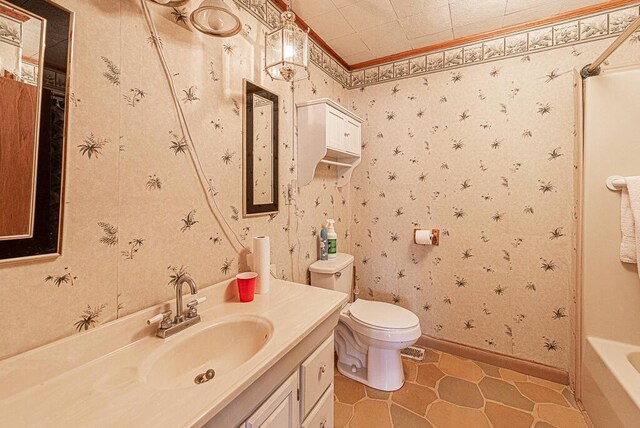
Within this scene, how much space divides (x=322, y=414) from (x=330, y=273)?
2.58ft

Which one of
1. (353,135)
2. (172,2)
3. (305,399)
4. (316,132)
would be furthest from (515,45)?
(305,399)

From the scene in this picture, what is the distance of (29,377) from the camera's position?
0.67 m

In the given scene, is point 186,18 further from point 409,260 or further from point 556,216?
point 556,216

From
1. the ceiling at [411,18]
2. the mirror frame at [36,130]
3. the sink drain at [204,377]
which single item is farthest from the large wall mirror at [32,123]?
the ceiling at [411,18]

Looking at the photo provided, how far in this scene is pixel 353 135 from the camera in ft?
6.66

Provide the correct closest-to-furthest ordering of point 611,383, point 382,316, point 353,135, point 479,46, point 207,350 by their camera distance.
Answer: point 207,350 → point 611,383 → point 382,316 → point 479,46 → point 353,135

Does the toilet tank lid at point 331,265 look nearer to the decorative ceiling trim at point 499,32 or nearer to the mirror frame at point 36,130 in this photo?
the mirror frame at point 36,130

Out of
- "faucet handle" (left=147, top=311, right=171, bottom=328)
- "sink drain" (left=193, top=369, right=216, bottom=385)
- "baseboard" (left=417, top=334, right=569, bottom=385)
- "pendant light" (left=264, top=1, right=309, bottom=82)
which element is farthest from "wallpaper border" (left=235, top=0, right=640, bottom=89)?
"baseboard" (left=417, top=334, right=569, bottom=385)

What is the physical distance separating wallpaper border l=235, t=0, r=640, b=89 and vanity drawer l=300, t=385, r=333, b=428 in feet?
6.07

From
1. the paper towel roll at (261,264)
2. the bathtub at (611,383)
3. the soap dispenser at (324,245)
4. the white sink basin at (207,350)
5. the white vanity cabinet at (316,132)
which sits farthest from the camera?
the soap dispenser at (324,245)

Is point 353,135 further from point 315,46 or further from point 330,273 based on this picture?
point 330,273

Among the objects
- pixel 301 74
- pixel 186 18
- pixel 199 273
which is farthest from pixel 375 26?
pixel 199 273

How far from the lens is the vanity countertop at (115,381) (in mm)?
569

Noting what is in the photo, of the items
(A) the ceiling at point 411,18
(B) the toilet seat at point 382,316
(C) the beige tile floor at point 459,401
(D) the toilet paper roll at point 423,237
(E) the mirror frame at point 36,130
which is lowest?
(C) the beige tile floor at point 459,401
